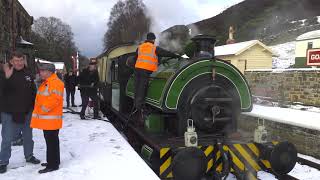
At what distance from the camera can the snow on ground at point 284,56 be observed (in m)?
33.3

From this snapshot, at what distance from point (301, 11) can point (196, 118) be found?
57584 mm

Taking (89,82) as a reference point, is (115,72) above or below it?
above

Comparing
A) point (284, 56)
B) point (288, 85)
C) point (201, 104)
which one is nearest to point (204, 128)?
point (201, 104)

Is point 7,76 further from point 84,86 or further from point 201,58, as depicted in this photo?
point 84,86

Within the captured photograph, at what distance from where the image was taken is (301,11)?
57.0 metres

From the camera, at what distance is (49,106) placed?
4.82 meters

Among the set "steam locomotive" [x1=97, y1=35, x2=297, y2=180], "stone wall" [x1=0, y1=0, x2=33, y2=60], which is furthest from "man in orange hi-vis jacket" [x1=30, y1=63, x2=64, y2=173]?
"stone wall" [x1=0, y1=0, x2=33, y2=60]

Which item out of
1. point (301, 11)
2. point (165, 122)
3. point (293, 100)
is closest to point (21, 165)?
point (165, 122)

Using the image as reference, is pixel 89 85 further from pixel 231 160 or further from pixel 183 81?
pixel 231 160

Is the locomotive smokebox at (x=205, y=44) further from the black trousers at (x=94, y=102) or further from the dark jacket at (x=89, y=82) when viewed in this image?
the dark jacket at (x=89, y=82)

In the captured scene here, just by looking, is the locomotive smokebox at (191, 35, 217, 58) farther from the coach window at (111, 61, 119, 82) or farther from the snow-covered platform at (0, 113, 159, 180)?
the coach window at (111, 61, 119, 82)

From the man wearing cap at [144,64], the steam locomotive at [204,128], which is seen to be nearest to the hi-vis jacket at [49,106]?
the steam locomotive at [204,128]

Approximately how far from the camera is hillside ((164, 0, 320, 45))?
43.5 meters

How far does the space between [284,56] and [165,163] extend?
34899mm
